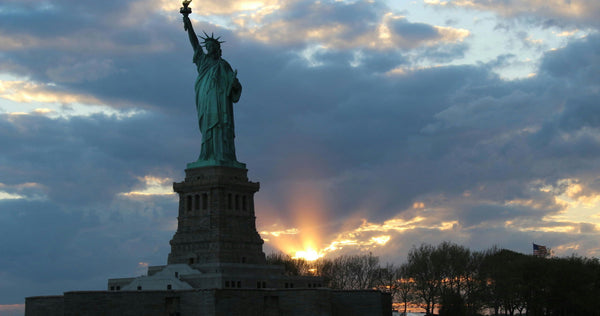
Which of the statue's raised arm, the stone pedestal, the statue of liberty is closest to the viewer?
the stone pedestal

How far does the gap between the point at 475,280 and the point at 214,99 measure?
37872 millimetres

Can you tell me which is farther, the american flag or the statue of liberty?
the american flag

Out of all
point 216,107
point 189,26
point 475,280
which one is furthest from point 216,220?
point 475,280

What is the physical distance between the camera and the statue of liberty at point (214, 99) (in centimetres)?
7288

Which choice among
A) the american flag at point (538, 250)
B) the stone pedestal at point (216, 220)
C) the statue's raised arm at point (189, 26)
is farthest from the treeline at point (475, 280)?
the statue's raised arm at point (189, 26)

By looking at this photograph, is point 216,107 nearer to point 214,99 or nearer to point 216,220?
point 214,99

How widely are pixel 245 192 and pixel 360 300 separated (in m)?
14.3

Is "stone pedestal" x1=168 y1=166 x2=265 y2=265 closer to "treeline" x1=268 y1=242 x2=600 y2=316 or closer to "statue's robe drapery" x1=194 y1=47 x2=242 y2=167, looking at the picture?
"statue's robe drapery" x1=194 y1=47 x2=242 y2=167

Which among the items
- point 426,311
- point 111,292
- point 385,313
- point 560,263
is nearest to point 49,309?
point 111,292

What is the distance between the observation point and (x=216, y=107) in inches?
2894

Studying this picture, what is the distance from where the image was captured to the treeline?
82.4 metres

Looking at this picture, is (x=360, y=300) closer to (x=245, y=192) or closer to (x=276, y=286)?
(x=276, y=286)

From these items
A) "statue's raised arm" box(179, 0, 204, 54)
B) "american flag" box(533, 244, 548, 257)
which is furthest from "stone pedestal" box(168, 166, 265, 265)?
"american flag" box(533, 244, 548, 257)

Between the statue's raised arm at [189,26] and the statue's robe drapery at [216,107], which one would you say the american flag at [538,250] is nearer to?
the statue's robe drapery at [216,107]
